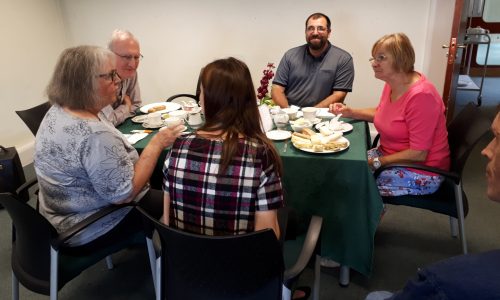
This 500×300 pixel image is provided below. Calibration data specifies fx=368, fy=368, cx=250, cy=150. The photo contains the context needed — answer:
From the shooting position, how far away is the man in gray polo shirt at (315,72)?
2.92m

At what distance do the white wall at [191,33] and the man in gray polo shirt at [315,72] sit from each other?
2.23 feet

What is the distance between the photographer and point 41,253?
1333mm

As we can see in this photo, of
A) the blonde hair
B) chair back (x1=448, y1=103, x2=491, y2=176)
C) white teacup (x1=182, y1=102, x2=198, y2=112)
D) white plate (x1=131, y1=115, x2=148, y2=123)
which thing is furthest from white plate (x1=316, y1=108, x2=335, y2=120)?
white plate (x1=131, y1=115, x2=148, y2=123)

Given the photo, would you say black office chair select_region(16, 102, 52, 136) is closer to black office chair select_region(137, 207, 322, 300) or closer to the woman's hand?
the woman's hand

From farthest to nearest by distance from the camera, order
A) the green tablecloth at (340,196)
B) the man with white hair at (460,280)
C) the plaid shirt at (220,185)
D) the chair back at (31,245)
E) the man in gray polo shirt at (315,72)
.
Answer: the man in gray polo shirt at (315,72), the green tablecloth at (340,196), the chair back at (31,245), the plaid shirt at (220,185), the man with white hair at (460,280)

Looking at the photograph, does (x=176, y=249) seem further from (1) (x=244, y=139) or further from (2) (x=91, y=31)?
(2) (x=91, y=31)

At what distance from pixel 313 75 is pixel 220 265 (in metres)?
2.25

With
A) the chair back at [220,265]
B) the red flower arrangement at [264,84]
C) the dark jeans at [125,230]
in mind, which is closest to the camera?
the chair back at [220,265]

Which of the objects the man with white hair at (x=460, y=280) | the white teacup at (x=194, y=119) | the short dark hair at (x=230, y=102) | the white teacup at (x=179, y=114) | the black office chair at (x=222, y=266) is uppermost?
the short dark hair at (x=230, y=102)

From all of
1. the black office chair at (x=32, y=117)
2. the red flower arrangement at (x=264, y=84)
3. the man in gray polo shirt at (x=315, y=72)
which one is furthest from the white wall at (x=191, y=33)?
the red flower arrangement at (x=264, y=84)

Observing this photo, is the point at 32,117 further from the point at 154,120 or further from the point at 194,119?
the point at 194,119

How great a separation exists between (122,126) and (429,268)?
77.0 inches

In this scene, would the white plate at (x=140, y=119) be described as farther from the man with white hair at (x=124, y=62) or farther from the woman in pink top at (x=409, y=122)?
the woman in pink top at (x=409, y=122)

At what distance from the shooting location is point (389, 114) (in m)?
1.95
